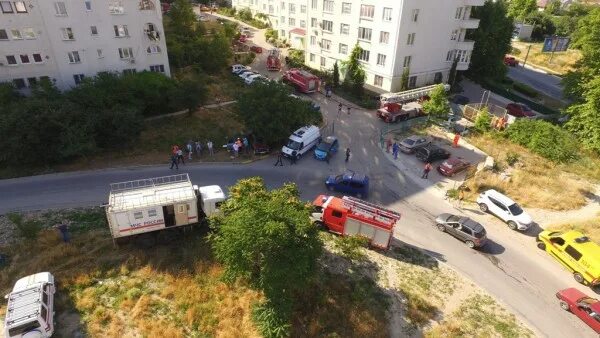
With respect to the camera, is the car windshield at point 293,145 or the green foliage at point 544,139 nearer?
the car windshield at point 293,145

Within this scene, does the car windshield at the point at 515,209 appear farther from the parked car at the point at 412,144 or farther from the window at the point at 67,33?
the window at the point at 67,33

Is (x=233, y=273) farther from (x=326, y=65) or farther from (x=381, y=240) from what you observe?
(x=326, y=65)

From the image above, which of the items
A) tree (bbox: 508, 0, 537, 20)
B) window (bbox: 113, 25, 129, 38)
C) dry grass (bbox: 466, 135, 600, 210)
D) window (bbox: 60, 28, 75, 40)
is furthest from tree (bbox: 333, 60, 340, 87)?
tree (bbox: 508, 0, 537, 20)

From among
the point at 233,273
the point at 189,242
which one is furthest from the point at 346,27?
the point at 233,273

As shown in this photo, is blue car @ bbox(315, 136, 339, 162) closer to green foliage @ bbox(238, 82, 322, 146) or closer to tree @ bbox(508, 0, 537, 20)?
green foliage @ bbox(238, 82, 322, 146)

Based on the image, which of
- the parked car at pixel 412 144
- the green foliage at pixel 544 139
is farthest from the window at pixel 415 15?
the parked car at pixel 412 144

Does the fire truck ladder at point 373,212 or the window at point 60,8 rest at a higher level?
the window at point 60,8

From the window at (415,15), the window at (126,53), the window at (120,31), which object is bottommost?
the window at (126,53)
